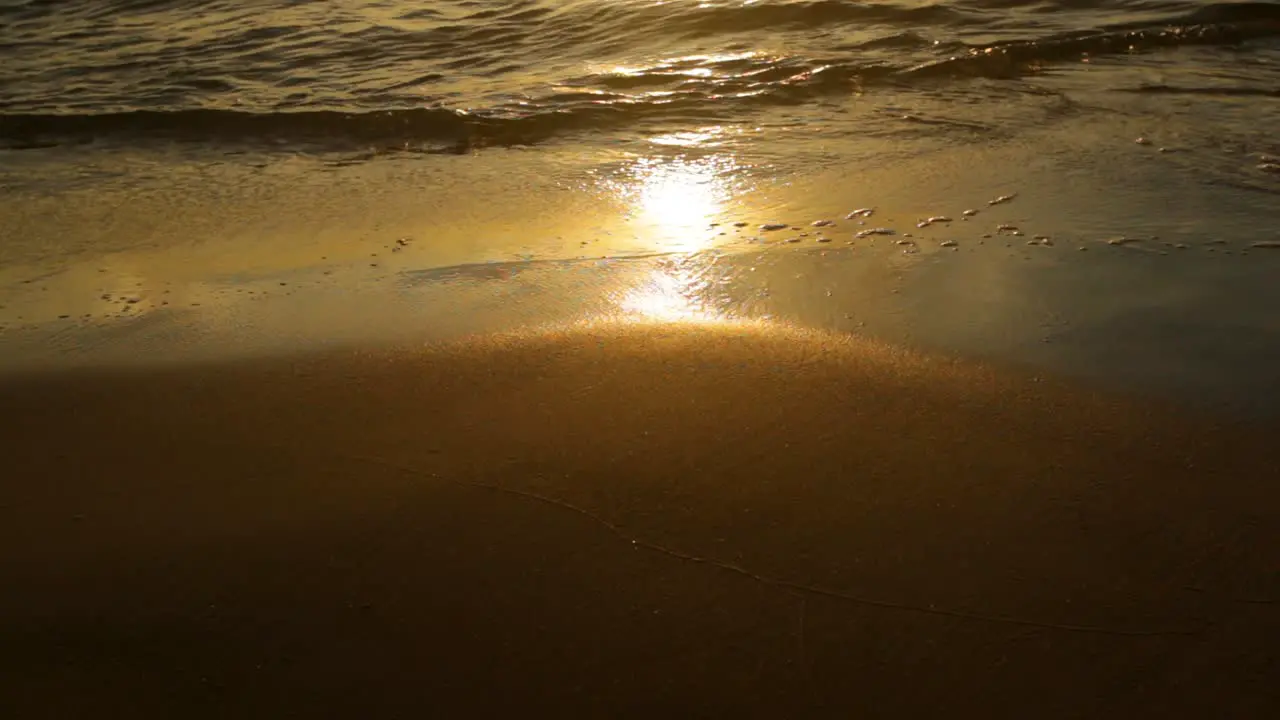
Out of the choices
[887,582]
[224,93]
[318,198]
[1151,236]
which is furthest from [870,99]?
[887,582]

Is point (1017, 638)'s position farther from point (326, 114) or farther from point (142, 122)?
point (142, 122)

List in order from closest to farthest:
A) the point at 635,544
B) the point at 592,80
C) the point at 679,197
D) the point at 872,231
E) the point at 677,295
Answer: the point at 635,544 → the point at 677,295 → the point at 872,231 → the point at 679,197 → the point at 592,80

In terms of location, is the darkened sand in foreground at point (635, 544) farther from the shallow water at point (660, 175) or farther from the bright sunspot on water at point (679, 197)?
the bright sunspot on water at point (679, 197)

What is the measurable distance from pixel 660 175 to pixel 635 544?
3.71m

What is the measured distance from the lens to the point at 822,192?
5.38 meters

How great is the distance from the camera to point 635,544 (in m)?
2.60

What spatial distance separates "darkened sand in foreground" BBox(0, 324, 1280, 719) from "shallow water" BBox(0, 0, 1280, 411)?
0.47 meters

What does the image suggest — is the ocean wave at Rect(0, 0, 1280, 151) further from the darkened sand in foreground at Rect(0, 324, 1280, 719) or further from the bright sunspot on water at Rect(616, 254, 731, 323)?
Result: the darkened sand in foreground at Rect(0, 324, 1280, 719)

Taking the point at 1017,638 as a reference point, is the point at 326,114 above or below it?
above

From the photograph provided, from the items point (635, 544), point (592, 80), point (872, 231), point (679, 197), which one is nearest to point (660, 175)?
point (679, 197)

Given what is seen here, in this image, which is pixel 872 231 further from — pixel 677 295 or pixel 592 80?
pixel 592 80

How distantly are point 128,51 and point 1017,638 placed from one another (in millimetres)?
9744

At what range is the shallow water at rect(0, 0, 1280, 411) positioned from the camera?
12.9 ft

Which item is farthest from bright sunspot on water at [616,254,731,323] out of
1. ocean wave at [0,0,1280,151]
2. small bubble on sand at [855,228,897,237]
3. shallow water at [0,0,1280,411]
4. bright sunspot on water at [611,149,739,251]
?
ocean wave at [0,0,1280,151]
